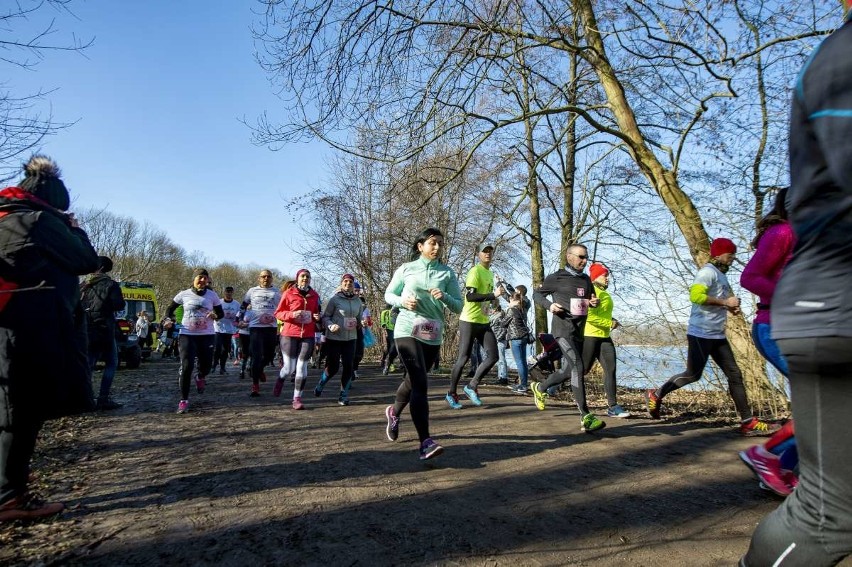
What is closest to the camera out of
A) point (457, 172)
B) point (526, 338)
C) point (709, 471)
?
point (709, 471)

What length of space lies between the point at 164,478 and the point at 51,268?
1806 mm

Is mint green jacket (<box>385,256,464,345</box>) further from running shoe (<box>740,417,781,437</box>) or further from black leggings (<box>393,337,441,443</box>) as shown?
running shoe (<box>740,417,781,437</box>)

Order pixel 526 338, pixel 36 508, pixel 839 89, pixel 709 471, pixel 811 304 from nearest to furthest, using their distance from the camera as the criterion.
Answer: pixel 839 89, pixel 811 304, pixel 36 508, pixel 709 471, pixel 526 338

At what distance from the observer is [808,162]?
1665mm

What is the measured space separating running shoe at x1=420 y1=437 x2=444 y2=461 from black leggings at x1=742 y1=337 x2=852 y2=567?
2.84 m

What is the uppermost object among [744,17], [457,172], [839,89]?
[744,17]

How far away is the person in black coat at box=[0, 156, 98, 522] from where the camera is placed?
3.03m

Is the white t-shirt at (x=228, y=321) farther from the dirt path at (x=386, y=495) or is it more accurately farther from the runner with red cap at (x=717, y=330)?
the runner with red cap at (x=717, y=330)

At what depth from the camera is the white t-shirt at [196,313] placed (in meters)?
7.20

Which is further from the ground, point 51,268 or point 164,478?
point 51,268

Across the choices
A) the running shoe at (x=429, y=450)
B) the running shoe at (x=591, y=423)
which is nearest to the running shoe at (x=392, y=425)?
the running shoe at (x=429, y=450)

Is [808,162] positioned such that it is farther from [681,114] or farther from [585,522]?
[681,114]

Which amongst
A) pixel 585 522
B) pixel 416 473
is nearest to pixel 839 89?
pixel 585 522

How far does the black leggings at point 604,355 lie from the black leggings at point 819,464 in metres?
5.04
